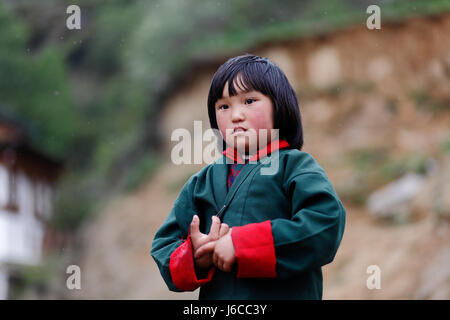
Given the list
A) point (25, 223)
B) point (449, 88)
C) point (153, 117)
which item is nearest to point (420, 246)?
point (449, 88)

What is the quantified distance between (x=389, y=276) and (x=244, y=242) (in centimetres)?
492

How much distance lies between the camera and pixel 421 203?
25.2 ft

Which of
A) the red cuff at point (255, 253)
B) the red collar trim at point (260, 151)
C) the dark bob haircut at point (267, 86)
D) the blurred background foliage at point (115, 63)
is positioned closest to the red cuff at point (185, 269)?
the red cuff at point (255, 253)

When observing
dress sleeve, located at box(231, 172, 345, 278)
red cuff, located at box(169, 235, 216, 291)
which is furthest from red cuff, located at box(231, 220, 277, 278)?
red cuff, located at box(169, 235, 216, 291)

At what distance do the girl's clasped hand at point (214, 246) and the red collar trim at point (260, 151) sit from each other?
1.00 ft

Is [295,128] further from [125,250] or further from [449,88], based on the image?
[125,250]

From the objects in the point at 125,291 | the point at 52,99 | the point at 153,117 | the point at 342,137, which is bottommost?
the point at 125,291

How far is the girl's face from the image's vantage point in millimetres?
2021

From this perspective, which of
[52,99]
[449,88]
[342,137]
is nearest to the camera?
[449,88]

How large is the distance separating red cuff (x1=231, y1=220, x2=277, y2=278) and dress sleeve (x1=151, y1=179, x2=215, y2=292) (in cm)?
18

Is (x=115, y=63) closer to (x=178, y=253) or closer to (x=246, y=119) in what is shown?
(x=246, y=119)

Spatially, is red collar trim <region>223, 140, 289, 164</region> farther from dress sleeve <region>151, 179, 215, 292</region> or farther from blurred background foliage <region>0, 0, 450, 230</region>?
blurred background foliage <region>0, 0, 450, 230</region>

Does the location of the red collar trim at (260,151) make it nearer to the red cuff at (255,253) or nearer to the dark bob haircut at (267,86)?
the dark bob haircut at (267,86)
